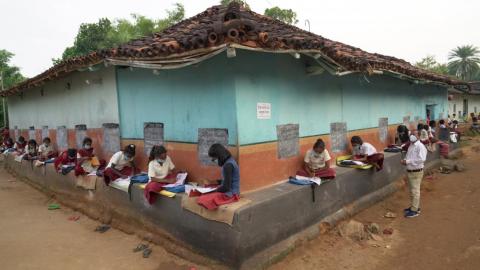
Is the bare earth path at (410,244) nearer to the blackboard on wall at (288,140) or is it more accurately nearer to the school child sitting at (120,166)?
the blackboard on wall at (288,140)

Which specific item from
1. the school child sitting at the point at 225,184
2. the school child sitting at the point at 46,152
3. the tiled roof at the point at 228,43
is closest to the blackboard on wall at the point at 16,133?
the school child sitting at the point at 46,152

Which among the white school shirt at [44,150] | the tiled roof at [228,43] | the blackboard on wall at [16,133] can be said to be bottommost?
the white school shirt at [44,150]

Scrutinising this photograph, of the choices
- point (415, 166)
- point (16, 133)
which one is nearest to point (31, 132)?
point (16, 133)

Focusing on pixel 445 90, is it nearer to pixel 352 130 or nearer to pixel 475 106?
pixel 352 130

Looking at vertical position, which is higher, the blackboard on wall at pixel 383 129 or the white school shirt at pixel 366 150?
the blackboard on wall at pixel 383 129

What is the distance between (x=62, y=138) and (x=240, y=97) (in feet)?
25.8

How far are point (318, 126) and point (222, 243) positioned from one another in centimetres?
357

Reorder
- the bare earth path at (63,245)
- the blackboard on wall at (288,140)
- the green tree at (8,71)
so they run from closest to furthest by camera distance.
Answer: the bare earth path at (63,245), the blackboard on wall at (288,140), the green tree at (8,71)

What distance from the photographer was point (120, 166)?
23.6ft

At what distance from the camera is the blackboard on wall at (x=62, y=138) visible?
34.2 ft

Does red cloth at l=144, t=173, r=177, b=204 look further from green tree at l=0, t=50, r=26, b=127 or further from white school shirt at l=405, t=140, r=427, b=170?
green tree at l=0, t=50, r=26, b=127

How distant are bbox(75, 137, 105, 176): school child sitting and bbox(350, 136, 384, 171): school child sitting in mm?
6321

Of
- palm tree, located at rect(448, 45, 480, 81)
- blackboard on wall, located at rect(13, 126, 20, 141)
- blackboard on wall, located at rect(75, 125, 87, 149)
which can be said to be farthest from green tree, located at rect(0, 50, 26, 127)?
palm tree, located at rect(448, 45, 480, 81)

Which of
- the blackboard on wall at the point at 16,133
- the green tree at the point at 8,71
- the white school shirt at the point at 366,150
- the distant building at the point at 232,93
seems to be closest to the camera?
the distant building at the point at 232,93
